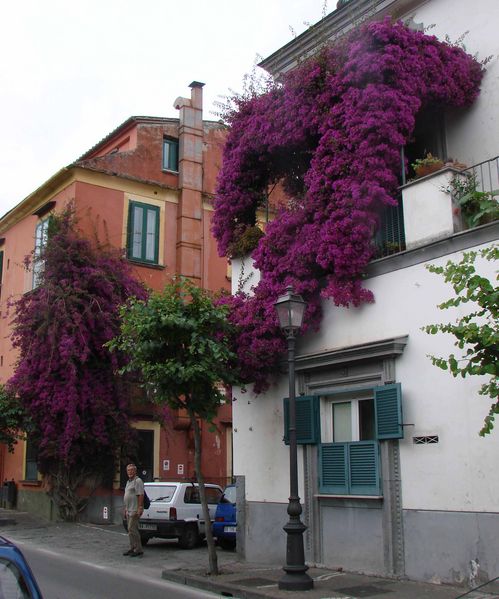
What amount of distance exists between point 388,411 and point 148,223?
14.8 meters

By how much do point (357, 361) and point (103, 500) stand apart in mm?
12029

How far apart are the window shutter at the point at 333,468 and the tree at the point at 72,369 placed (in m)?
9.51

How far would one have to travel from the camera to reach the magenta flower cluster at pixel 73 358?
1995 cm

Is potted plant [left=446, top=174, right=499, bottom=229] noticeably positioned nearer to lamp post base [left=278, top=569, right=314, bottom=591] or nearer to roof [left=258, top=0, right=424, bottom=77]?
roof [left=258, top=0, right=424, bottom=77]

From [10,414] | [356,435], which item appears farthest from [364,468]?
[10,414]

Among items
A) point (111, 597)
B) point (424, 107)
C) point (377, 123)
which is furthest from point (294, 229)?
point (111, 597)

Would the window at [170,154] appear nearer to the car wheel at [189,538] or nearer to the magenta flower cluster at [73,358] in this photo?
the magenta flower cluster at [73,358]

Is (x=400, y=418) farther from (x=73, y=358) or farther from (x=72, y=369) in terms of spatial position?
(x=73, y=358)

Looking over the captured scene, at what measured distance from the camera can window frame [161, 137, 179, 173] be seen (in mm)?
24828

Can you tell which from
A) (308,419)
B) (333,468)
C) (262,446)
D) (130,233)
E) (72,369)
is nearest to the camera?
(333,468)

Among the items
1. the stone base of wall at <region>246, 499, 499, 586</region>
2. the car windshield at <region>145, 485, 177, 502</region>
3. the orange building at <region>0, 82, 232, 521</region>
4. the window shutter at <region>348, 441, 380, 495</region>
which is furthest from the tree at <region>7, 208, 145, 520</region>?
the window shutter at <region>348, 441, 380, 495</region>

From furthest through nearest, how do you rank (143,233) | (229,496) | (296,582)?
1. (143,233)
2. (229,496)
3. (296,582)

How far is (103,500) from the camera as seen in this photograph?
68.3 ft

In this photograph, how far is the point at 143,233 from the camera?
77.9 feet
